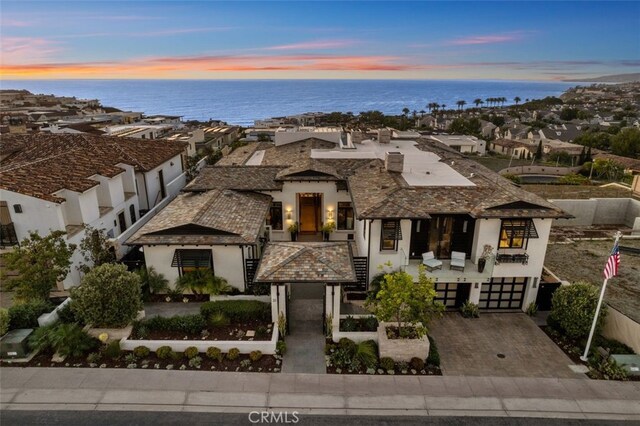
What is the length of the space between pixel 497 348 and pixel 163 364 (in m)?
15.3

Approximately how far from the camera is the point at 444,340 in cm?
1794

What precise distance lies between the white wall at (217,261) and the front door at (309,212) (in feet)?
29.2

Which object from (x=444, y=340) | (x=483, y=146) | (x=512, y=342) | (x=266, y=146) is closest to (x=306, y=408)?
(x=444, y=340)

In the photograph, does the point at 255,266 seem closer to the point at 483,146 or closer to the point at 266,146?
the point at 266,146

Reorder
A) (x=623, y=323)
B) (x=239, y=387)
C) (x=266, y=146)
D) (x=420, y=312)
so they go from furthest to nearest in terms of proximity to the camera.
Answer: (x=266, y=146) → (x=623, y=323) → (x=420, y=312) → (x=239, y=387)

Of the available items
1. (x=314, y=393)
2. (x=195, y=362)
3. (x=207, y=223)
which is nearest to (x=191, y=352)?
(x=195, y=362)

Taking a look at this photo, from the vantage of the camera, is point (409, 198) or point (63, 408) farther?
point (409, 198)

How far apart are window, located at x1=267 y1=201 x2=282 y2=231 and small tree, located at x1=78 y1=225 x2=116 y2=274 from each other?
10455mm

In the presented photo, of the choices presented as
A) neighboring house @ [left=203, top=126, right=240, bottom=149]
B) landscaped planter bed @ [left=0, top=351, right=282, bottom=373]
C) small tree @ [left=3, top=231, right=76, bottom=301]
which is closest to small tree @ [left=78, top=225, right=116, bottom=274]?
small tree @ [left=3, top=231, right=76, bottom=301]

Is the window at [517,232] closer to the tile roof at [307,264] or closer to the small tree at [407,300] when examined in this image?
the small tree at [407,300]

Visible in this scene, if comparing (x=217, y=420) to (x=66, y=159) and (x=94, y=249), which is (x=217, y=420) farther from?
(x=66, y=159)

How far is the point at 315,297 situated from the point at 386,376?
621cm

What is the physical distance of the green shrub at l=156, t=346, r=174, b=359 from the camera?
16.1 metres

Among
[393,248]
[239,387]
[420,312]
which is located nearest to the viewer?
[239,387]
